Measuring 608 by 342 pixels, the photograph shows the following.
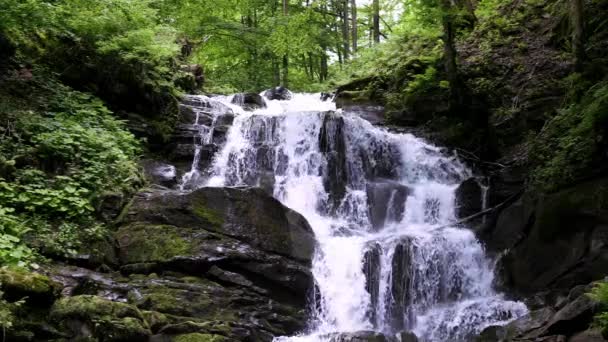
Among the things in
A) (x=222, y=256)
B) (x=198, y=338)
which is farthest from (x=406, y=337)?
(x=198, y=338)

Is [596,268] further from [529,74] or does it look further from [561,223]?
[529,74]

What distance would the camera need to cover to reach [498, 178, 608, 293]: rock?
9555 millimetres

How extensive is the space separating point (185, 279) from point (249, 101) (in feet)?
34.3

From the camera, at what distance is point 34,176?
893 cm

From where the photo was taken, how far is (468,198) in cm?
1303

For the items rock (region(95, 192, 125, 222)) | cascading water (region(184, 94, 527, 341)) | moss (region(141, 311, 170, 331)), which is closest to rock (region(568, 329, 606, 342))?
cascading water (region(184, 94, 527, 341))

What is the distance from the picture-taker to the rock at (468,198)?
12.9m

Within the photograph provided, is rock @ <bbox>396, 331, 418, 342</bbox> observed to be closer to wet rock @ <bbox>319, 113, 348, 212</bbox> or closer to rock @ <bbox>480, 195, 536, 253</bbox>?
rock @ <bbox>480, 195, 536, 253</bbox>

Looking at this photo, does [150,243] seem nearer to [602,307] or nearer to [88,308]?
[88,308]

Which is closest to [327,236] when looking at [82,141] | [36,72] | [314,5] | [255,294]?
[255,294]

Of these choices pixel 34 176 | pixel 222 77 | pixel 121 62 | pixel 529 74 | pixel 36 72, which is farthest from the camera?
pixel 222 77

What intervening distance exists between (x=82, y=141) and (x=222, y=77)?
15.6 meters

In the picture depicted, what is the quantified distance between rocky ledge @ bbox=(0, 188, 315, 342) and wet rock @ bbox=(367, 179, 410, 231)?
264 cm

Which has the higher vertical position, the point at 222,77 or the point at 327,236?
the point at 222,77
